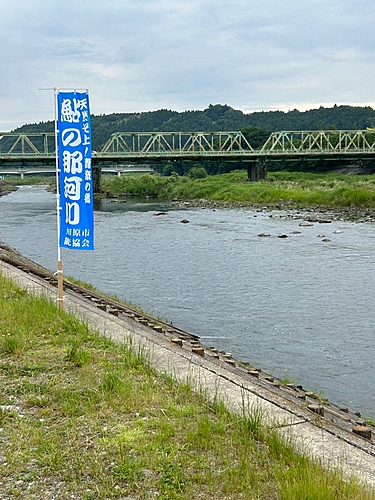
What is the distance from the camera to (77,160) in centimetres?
1145

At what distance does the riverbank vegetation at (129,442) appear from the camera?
206 inches

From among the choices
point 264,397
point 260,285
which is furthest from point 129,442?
point 260,285

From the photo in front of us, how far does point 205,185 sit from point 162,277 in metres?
56.8

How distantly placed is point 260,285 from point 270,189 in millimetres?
45014

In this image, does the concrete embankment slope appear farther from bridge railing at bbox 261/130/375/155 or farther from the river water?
bridge railing at bbox 261/130/375/155

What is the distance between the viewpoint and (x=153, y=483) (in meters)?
5.33

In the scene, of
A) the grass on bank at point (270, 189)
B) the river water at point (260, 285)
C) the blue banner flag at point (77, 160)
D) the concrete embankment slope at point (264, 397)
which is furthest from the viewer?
the grass on bank at point (270, 189)

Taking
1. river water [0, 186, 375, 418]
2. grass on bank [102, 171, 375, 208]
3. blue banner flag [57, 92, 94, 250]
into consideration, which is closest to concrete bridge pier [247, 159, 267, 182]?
grass on bank [102, 171, 375, 208]

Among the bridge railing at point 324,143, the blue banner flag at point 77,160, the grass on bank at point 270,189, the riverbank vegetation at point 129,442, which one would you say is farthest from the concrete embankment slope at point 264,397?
the bridge railing at point 324,143

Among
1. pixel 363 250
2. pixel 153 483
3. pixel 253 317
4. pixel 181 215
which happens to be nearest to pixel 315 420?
pixel 153 483

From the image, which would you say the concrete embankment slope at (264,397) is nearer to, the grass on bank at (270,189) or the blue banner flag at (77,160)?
the blue banner flag at (77,160)

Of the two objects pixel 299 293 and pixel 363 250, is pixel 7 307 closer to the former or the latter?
pixel 299 293

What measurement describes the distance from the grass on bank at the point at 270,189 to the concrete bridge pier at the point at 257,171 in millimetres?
1201

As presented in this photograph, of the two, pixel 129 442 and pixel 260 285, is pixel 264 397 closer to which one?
pixel 129 442
